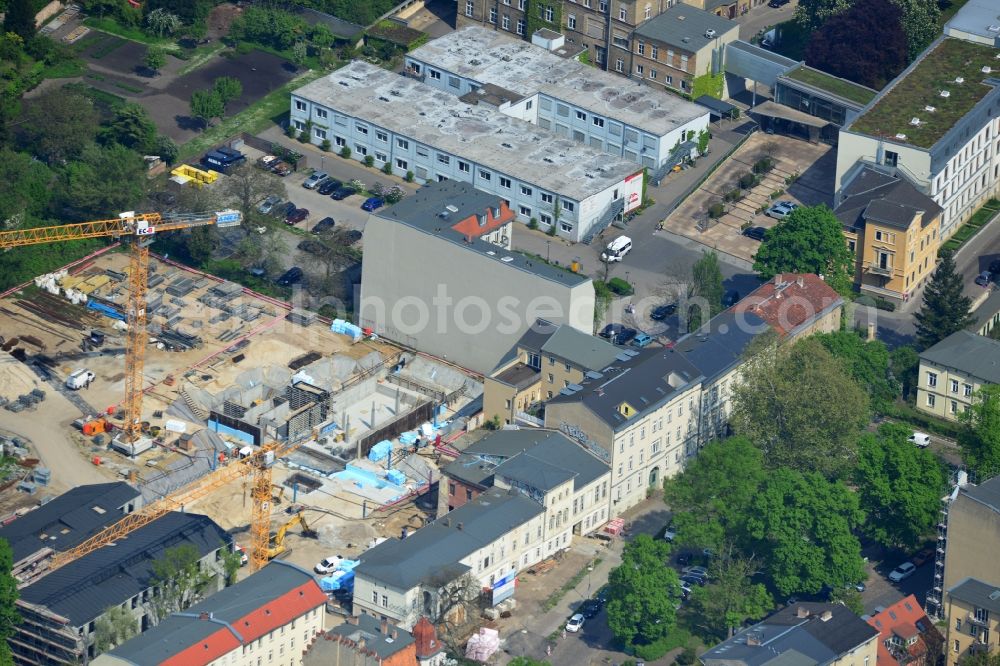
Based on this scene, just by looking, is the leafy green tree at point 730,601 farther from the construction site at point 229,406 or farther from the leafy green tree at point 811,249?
the leafy green tree at point 811,249

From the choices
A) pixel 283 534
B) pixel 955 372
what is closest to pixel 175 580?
pixel 283 534

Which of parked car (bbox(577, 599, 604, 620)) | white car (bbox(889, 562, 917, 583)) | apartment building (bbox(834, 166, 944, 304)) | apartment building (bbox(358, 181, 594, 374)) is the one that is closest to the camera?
parked car (bbox(577, 599, 604, 620))

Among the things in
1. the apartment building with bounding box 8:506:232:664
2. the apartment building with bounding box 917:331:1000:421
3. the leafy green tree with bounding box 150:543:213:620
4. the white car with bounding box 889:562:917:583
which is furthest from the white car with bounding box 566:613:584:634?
the apartment building with bounding box 917:331:1000:421

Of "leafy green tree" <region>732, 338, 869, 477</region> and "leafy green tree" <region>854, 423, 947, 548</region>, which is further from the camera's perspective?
"leafy green tree" <region>732, 338, 869, 477</region>

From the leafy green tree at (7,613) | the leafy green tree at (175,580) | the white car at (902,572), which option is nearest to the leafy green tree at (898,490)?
the white car at (902,572)

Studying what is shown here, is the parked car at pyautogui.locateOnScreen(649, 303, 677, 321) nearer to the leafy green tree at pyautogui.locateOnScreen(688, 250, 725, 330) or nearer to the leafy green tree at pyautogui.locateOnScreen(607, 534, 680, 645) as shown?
the leafy green tree at pyautogui.locateOnScreen(688, 250, 725, 330)

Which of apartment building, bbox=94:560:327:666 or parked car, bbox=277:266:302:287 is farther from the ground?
apartment building, bbox=94:560:327:666

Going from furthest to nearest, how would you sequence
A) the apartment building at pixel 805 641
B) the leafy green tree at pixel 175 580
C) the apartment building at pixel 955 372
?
the apartment building at pixel 955 372 → the leafy green tree at pixel 175 580 → the apartment building at pixel 805 641
